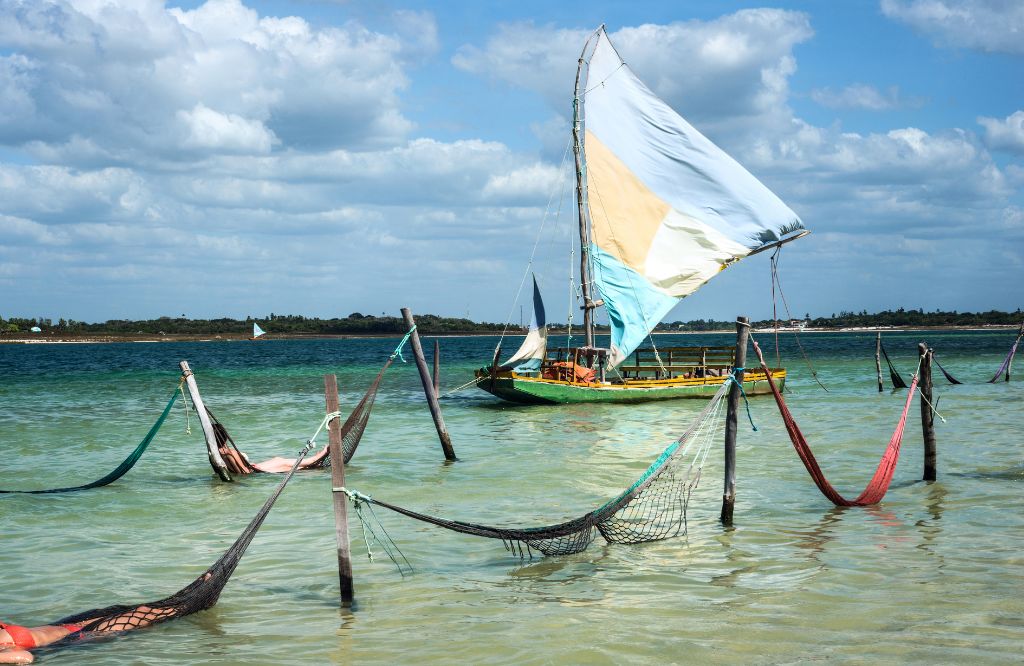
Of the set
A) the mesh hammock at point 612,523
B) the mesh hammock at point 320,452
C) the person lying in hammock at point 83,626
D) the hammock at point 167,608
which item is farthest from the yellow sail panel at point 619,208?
the person lying in hammock at point 83,626

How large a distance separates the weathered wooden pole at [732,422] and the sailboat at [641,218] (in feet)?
51.8

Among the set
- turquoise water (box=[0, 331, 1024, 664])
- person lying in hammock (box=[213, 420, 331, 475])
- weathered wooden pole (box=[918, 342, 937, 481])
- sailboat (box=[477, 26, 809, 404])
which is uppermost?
sailboat (box=[477, 26, 809, 404])

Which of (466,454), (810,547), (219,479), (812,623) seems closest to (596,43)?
(466,454)

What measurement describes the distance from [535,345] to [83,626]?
71.3 ft

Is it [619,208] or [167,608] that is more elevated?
[619,208]

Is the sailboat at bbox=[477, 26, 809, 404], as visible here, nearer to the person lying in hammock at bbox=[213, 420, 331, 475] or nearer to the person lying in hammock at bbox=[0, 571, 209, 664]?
the person lying in hammock at bbox=[213, 420, 331, 475]

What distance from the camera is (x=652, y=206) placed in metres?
27.5

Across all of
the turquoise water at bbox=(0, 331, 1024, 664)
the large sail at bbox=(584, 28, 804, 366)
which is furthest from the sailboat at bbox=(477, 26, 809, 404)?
the turquoise water at bbox=(0, 331, 1024, 664)

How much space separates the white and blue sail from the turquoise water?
7.50 meters

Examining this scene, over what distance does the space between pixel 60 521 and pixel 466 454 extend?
854 cm

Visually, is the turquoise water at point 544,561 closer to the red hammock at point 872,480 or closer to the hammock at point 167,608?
the hammock at point 167,608

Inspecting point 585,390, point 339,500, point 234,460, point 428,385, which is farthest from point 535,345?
point 339,500

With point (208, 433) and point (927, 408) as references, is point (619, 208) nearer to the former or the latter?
point (927, 408)

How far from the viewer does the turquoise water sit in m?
7.54
